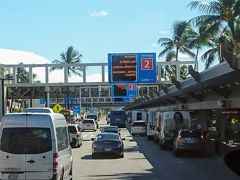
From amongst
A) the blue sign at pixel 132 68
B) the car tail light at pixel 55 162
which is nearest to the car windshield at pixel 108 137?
the car tail light at pixel 55 162

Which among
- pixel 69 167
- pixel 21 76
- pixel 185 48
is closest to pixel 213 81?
pixel 69 167

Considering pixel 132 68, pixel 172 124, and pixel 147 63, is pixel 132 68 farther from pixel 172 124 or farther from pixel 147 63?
pixel 172 124

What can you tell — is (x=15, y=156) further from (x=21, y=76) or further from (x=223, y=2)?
(x=21, y=76)

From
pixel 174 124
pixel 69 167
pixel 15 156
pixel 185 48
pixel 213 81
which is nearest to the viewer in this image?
pixel 15 156

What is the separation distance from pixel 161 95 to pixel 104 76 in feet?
20.1

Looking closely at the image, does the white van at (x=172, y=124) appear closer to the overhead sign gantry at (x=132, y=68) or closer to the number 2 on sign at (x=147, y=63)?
the overhead sign gantry at (x=132, y=68)

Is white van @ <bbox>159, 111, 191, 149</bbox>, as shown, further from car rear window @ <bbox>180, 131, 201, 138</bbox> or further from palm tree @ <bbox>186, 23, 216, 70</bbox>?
palm tree @ <bbox>186, 23, 216, 70</bbox>

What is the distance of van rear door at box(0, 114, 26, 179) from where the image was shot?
13250mm

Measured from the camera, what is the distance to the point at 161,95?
55.5 meters

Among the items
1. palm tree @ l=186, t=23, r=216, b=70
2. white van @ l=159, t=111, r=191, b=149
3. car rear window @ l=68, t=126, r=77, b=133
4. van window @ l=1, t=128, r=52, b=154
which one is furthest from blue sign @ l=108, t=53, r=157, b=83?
van window @ l=1, t=128, r=52, b=154

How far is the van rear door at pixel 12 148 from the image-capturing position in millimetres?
13250

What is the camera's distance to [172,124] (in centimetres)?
3544

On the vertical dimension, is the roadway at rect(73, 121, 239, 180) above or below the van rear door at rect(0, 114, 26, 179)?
below

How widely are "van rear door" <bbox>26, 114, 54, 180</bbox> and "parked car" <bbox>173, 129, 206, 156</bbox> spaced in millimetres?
17510
